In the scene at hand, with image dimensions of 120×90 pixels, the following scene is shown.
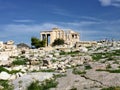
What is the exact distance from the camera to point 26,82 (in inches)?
779

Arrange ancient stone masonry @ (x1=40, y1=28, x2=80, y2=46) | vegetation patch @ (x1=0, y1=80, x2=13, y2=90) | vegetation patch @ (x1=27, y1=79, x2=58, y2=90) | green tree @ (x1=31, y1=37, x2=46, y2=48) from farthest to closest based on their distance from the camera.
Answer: ancient stone masonry @ (x1=40, y1=28, x2=80, y2=46), green tree @ (x1=31, y1=37, x2=46, y2=48), vegetation patch @ (x1=0, y1=80, x2=13, y2=90), vegetation patch @ (x1=27, y1=79, x2=58, y2=90)

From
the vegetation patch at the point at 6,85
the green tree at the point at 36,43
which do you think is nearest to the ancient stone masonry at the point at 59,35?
the green tree at the point at 36,43

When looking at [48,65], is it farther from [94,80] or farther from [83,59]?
[94,80]

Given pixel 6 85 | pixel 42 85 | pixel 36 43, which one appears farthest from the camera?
pixel 36 43

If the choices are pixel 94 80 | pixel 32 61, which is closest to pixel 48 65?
pixel 32 61

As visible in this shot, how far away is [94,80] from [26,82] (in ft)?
13.2

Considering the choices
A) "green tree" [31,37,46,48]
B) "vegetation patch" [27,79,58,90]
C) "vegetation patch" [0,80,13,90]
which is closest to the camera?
"vegetation patch" [27,79,58,90]

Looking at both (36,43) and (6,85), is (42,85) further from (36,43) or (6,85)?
(36,43)

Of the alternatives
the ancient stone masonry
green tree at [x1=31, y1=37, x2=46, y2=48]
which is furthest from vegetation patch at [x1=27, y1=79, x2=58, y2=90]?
the ancient stone masonry

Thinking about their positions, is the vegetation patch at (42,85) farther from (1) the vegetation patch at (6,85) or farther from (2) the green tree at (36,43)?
(2) the green tree at (36,43)

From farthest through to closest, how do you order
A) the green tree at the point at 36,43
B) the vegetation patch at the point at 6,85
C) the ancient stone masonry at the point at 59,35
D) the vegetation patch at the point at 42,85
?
1. the ancient stone masonry at the point at 59,35
2. the green tree at the point at 36,43
3. the vegetation patch at the point at 6,85
4. the vegetation patch at the point at 42,85

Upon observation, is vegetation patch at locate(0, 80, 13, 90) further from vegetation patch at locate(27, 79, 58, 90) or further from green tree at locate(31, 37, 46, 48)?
green tree at locate(31, 37, 46, 48)

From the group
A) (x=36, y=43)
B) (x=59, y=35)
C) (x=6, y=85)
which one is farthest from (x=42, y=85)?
(x=59, y=35)

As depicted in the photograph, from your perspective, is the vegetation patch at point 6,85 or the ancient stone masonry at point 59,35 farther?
the ancient stone masonry at point 59,35
